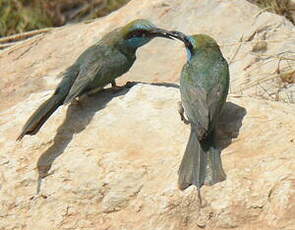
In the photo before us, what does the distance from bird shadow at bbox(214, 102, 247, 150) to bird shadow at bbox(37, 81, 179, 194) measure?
68 centimetres

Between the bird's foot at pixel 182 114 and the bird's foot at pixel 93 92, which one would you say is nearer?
the bird's foot at pixel 182 114

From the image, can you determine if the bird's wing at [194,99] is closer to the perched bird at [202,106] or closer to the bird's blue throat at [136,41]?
the perched bird at [202,106]

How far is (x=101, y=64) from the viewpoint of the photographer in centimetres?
629

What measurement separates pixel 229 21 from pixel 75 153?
2.91 meters

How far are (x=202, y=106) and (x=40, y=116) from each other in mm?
1101

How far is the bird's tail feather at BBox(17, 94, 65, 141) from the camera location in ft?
17.9

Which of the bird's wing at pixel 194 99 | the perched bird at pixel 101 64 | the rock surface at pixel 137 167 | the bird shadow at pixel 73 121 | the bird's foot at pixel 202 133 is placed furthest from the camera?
the perched bird at pixel 101 64

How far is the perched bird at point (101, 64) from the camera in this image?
231 inches

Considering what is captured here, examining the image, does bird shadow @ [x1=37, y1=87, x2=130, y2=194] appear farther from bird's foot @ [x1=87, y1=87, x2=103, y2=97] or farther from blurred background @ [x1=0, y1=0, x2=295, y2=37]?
blurred background @ [x1=0, y1=0, x2=295, y2=37]

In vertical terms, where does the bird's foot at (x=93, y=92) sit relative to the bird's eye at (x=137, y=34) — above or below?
below

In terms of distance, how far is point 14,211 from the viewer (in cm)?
510

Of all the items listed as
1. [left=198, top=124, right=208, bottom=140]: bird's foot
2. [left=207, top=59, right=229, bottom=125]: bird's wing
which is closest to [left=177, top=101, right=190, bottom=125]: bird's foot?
[left=207, top=59, right=229, bottom=125]: bird's wing

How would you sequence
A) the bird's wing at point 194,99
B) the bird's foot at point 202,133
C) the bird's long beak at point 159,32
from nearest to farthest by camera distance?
the bird's foot at point 202,133
the bird's wing at point 194,99
the bird's long beak at point 159,32

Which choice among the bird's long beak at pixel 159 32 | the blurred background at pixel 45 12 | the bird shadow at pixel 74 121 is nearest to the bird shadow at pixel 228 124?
the bird shadow at pixel 74 121
